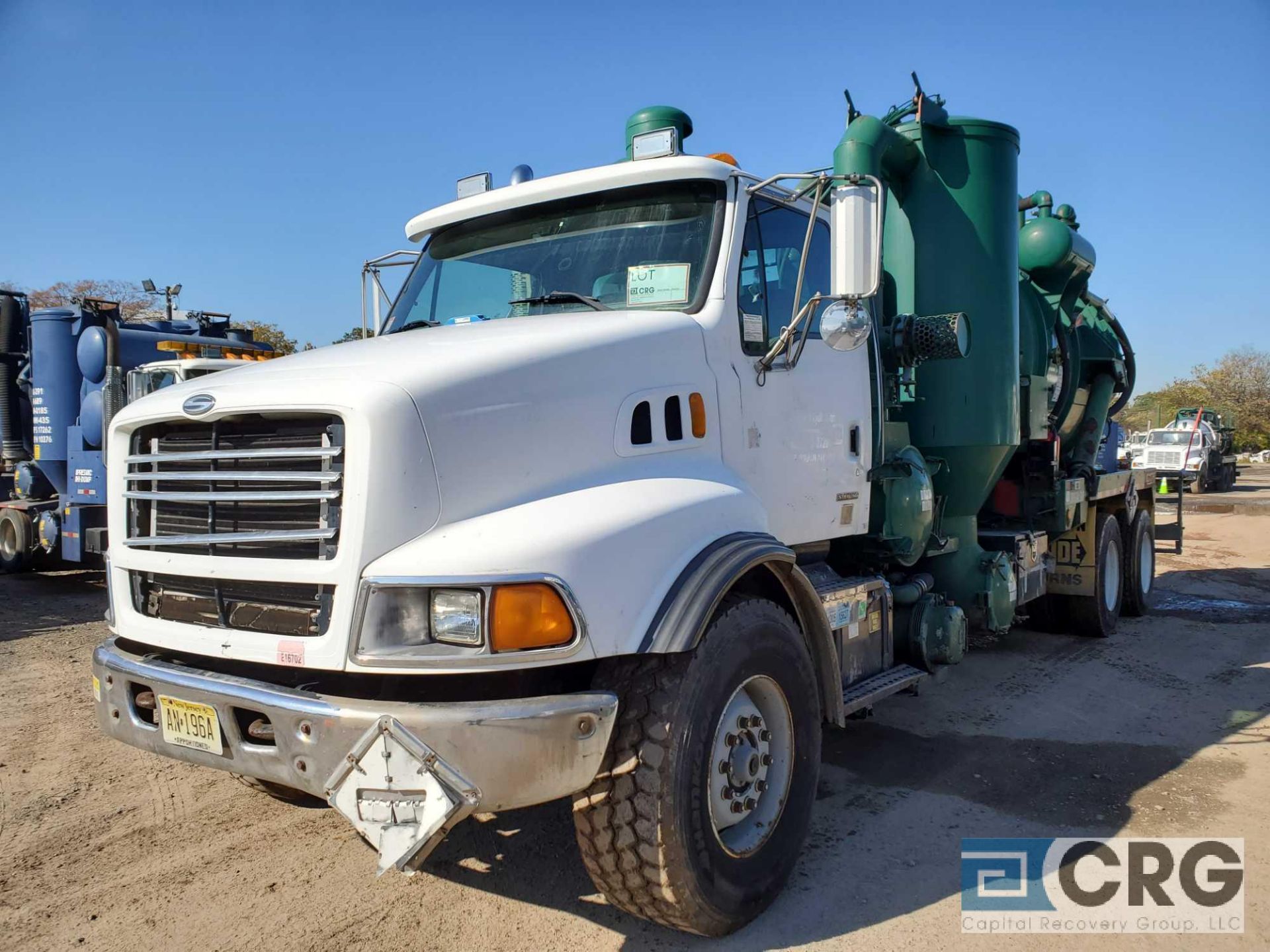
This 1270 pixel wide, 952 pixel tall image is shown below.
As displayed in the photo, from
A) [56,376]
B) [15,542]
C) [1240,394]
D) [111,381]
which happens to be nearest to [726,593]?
[111,381]

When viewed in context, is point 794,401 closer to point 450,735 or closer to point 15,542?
point 450,735

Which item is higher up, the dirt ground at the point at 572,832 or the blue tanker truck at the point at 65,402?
the blue tanker truck at the point at 65,402

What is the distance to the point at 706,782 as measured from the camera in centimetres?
291

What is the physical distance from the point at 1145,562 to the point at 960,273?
17.2 feet

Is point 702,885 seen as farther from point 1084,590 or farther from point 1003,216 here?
point 1084,590

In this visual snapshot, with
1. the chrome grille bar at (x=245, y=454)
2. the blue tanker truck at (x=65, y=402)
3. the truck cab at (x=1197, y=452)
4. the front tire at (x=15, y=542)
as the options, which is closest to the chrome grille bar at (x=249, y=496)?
the chrome grille bar at (x=245, y=454)

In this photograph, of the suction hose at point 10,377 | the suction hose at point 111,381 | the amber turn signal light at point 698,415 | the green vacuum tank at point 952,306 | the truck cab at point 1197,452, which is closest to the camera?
the amber turn signal light at point 698,415

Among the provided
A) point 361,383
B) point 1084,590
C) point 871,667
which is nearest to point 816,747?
point 871,667

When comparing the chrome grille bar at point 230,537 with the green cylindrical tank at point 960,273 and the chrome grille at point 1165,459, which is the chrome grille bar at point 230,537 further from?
the chrome grille at point 1165,459

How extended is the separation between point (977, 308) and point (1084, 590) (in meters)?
3.44

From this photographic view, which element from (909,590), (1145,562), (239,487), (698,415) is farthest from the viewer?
(1145,562)

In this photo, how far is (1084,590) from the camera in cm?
784

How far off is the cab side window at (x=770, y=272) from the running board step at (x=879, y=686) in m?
1.62

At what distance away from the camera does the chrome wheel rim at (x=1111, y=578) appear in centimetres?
813
